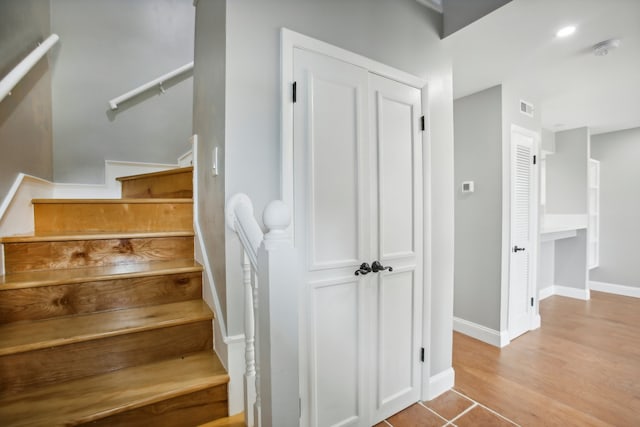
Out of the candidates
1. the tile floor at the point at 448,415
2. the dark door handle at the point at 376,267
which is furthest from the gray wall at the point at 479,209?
the dark door handle at the point at 376,267

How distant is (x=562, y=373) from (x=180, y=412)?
8.66 feet

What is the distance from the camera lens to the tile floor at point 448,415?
1644mm

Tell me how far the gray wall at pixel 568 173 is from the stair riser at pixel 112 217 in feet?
16.4

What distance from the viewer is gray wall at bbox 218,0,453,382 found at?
1199mm

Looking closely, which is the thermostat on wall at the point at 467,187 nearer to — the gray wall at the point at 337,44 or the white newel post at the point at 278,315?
the gray wall at the point at 337,44

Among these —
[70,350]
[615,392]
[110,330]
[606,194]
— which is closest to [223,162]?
[110,330]

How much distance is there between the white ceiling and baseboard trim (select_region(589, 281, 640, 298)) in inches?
102

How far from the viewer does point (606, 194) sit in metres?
4.36

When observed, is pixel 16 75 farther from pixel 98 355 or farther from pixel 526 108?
pixel 526 108

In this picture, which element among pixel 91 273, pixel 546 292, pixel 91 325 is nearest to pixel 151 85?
pixel 91 273

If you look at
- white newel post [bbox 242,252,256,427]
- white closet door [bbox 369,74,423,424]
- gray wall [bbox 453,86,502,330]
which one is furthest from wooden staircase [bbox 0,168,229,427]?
gray wall [bbox 453,86,502,330]

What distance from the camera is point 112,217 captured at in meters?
1.79

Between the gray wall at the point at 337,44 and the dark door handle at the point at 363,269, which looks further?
the dark door handle at the point at 363,269

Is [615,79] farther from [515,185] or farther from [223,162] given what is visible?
[223,162]
